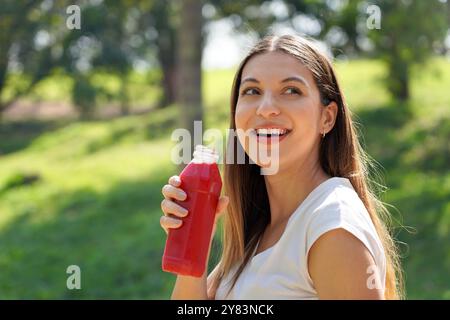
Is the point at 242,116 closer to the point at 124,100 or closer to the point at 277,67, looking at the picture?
the point at 277,67

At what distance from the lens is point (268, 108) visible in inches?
78.7

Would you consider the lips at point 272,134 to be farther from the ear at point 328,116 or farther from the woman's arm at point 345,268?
the woman's arm at point 345,268

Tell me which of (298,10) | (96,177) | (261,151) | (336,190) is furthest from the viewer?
(298,10)

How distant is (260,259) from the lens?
1.99 m

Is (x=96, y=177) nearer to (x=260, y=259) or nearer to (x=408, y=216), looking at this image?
(x=408, y=216)

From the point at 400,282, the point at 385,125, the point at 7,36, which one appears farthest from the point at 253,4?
the point at 400,282

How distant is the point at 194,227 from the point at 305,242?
13.7 inches

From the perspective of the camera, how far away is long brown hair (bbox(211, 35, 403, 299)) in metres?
2.11

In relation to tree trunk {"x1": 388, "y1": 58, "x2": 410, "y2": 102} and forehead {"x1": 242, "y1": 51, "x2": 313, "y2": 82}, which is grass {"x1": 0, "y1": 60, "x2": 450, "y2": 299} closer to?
tree trunk {"x1": 388, "y1": 58, "x2": 410, "y2": 102}

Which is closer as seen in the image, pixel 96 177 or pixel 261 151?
pixel 261 151

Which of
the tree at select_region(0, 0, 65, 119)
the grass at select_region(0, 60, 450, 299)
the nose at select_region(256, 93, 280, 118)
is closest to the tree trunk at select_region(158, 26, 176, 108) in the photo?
the tree at select_region(0, 0, 65, 119)

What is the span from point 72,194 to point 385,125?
15.2ft

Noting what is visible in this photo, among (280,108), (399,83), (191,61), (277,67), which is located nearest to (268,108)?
(280,108)

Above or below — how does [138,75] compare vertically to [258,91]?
above
